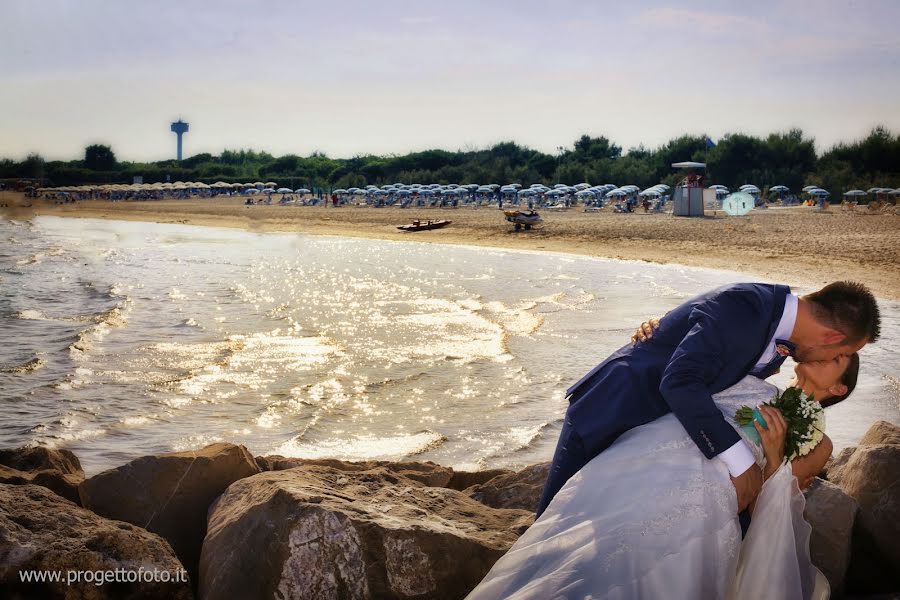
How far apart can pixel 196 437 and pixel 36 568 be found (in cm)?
492

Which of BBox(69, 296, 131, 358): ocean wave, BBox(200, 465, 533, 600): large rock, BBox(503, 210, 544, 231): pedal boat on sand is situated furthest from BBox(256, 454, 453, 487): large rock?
BBox(503, 210, 544, 231): pedal boat on sand

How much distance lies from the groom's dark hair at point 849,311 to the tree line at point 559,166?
51351mm

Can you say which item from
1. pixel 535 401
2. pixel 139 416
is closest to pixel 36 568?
pixel 139 416

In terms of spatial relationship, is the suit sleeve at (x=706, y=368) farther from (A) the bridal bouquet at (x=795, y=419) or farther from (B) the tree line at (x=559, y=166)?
(B) the tree line at (x=559, y=166)

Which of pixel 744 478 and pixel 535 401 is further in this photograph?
pixel 535 401

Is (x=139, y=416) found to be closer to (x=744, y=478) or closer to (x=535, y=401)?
(x=535, y=401)

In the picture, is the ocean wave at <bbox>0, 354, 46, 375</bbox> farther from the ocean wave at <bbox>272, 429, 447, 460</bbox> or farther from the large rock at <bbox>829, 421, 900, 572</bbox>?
the large rock at <bbox>829, 421, 900, 572</bbox>

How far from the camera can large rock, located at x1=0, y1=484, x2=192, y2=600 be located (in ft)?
10.0

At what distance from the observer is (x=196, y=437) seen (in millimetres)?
7914

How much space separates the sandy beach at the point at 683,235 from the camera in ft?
69.7

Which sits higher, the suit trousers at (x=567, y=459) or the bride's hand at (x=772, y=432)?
the bride's hand at (x=772, y=432)

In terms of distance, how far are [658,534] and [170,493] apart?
8.11 ft

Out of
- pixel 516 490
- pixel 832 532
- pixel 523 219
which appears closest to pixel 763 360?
pixel 832 532

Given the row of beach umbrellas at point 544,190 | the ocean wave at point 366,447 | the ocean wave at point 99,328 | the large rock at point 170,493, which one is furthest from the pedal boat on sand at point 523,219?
the large rock at point 170,493
